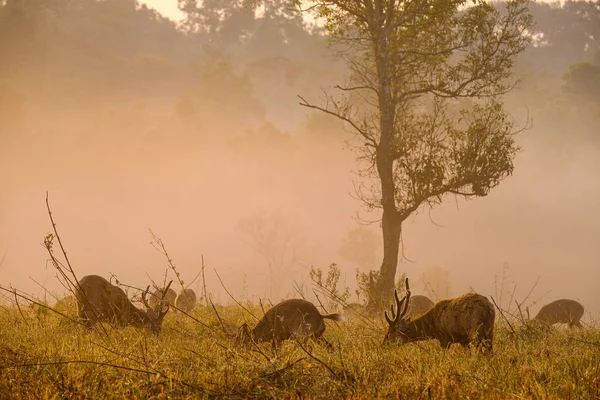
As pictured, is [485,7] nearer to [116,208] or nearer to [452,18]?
[452,18]

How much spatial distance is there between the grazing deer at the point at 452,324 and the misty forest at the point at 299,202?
3cm

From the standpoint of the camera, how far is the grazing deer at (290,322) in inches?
399

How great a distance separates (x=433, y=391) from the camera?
20.7ft

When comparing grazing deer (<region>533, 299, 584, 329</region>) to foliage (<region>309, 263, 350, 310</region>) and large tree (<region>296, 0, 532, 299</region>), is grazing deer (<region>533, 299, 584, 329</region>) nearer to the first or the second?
large tree (<region>296, 0, 532, 299</region>)

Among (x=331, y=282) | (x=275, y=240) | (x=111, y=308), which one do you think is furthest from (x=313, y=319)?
(x=275, y=240)

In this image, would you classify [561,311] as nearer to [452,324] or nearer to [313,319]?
[452,324]

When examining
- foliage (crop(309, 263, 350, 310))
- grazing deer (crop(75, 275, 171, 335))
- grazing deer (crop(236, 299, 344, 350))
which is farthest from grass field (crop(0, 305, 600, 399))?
foliage (crop(309, 263, 350, 310))

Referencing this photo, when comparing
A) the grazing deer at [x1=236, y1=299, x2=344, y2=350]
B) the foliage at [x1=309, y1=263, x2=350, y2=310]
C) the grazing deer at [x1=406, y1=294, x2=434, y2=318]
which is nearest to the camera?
the grazing deer at [x1=236, y1=299, x2=344, y2=350]

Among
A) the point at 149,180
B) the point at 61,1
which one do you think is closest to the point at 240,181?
the point at 149,180

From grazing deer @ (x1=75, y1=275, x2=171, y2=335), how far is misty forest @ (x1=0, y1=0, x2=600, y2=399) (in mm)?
45

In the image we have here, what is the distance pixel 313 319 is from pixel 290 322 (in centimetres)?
39

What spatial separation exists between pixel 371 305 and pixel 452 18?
8764 mm

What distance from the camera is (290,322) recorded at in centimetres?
1039

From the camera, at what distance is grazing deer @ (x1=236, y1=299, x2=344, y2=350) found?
10.1 metres
